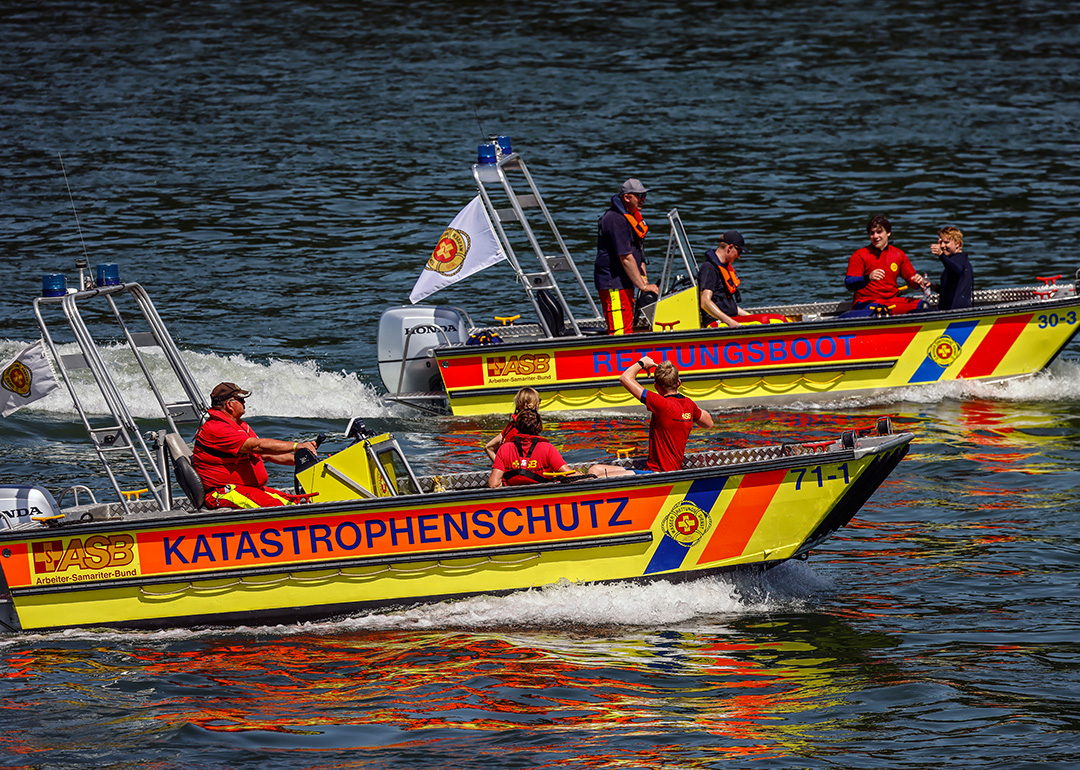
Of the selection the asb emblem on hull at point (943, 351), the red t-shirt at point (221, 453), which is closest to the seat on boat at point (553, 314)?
the asb emblem on hull at point (943, 351)

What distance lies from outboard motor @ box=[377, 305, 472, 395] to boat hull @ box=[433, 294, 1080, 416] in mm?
310

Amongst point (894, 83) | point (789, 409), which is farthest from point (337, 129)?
point (789, 409)

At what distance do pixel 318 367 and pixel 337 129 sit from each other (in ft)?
44.8

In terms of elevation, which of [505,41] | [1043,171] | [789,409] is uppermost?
[505,41]

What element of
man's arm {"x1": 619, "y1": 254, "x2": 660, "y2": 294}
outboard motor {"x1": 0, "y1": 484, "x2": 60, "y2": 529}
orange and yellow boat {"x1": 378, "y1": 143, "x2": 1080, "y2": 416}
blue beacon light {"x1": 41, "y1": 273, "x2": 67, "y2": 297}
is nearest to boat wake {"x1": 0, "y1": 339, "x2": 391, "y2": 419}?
orange and yellow boat {"x1": 378, "y1": 143, "x2": 1080, "y2": 416}

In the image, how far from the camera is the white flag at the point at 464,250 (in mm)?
13719

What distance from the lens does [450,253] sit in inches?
543

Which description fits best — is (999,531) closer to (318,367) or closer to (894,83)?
(318,367)

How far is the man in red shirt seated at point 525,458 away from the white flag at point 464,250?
371 cm

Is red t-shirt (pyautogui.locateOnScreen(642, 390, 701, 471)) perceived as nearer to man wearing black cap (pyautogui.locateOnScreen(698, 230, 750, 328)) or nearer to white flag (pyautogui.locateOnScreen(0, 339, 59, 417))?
white flag (pyautogui.locateOnScreen(0, 339, 59, 417))

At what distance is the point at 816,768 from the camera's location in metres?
8.01

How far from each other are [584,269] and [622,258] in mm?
7534

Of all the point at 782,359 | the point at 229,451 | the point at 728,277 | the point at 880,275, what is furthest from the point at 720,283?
the point at 229,451

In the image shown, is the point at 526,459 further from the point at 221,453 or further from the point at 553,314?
the point at 553,314
